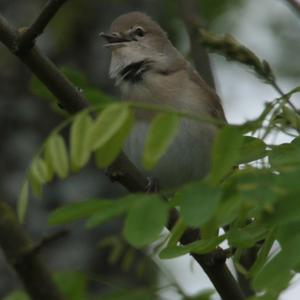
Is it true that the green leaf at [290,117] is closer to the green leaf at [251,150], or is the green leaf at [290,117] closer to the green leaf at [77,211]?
the green leaf at [251,150]

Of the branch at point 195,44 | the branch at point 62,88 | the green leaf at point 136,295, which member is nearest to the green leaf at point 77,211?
the branch at point 62,88

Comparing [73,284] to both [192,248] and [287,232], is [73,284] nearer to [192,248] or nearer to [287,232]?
[192,248]

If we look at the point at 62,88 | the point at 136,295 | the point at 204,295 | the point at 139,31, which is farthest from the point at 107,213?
the point at 139,31

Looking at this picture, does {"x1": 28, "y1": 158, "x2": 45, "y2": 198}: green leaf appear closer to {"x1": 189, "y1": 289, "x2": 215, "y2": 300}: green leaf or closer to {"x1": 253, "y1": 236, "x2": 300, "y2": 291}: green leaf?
{"x1": 253, "y1": 236, "x2": 300, "y2": 291}: green leaf

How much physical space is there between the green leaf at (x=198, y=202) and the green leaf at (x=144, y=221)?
1.9 inches

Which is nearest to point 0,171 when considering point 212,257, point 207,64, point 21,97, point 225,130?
point 21,97

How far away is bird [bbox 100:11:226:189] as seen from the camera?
489 cm

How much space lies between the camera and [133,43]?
5227mm

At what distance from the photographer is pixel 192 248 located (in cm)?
273

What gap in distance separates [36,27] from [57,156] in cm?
96

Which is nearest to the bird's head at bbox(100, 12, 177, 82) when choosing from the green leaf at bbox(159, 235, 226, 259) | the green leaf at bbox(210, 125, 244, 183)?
the green leaf at bbox(159, 235, 226, 259)

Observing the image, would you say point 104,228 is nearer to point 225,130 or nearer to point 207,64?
point 207,64

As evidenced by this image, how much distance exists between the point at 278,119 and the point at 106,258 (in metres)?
3.63

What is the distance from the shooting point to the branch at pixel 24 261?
2.50m
